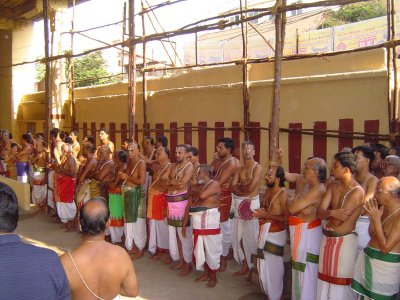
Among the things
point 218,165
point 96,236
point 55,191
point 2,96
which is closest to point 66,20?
point 2,96

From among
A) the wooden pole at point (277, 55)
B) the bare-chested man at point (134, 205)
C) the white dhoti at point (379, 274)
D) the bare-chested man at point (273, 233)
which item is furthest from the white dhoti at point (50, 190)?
the white dhoti at point (379, 274)

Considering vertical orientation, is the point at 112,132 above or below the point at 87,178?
above

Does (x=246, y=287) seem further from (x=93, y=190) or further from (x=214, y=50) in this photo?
(x=214, y=50)

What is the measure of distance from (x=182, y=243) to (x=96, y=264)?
10.7 ft

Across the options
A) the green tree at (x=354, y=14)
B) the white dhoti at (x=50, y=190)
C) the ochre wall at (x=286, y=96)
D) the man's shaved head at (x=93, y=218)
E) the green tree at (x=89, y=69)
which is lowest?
the white dhoti at (x=50, y=190)

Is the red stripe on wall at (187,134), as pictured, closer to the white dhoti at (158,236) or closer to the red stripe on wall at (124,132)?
the red stripe on wall at (124,132)

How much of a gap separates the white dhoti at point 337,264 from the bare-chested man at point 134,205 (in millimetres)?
3106

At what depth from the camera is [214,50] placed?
26531 mm

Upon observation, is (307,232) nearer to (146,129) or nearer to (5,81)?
(146,129)

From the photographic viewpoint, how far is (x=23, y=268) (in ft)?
6.64

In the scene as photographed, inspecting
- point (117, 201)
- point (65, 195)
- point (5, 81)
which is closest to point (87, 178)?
point (117, 201)

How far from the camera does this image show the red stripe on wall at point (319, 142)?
6430mm

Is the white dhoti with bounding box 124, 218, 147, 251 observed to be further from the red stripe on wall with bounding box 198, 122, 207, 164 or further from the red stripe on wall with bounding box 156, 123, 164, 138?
the red stripe on wall with bounding box 156, 123, 164, 138

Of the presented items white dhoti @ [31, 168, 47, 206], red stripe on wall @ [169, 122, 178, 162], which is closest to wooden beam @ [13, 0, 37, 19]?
white dhoti @ [31, 168, 47, 206]
